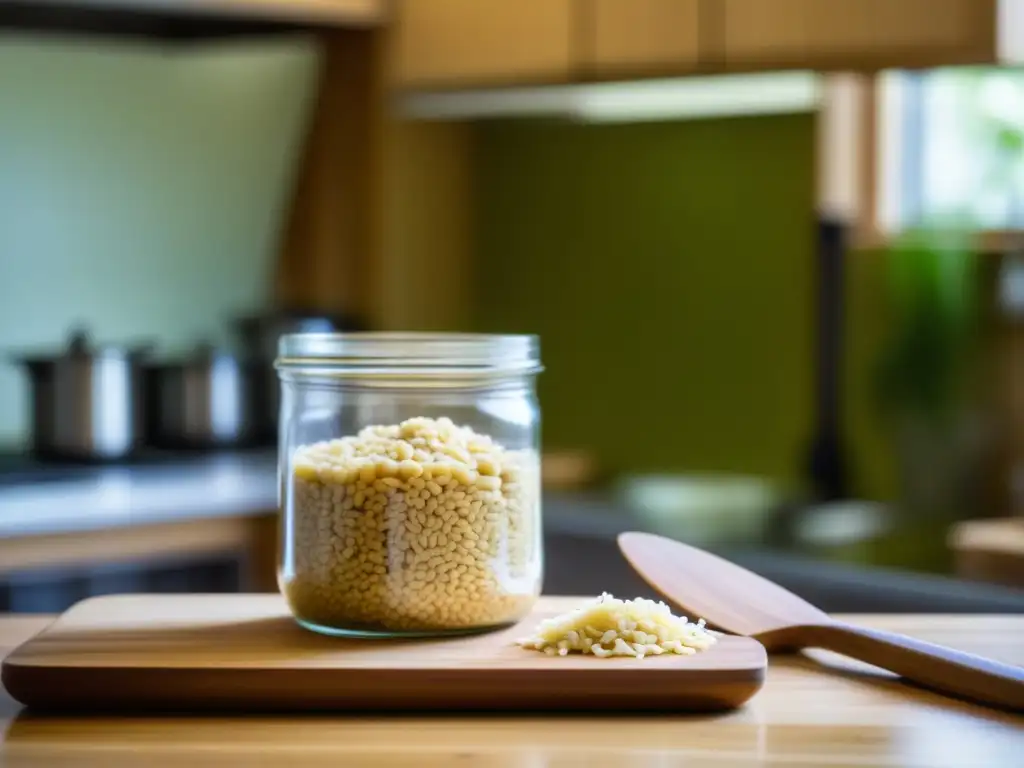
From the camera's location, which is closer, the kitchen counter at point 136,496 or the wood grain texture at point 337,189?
the kitchen counter at point 136,496

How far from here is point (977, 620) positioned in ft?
3.98

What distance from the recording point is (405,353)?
44.3 inches

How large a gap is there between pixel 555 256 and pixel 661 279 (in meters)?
0.26

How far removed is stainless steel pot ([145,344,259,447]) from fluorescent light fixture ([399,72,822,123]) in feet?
2.01

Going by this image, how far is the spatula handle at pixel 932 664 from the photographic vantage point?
3.15ft

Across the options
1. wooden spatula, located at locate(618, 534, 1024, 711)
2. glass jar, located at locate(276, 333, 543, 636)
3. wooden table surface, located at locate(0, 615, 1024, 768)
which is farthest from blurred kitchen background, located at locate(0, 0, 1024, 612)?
wooden table surface, located at locate(0, 615, 1024, 768)

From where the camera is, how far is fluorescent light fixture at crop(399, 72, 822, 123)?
109 inches

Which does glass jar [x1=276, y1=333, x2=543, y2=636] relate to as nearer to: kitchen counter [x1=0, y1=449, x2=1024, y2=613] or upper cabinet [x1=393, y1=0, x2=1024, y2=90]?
kitchen counter [x1=0, y1=449, x2=1024, y2=613]

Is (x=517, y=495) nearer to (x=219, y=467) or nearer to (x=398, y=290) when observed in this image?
(x=219, y=467)

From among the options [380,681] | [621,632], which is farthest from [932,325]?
[380,681]

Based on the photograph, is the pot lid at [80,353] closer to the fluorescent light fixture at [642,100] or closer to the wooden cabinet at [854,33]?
the fluorescent light fixture at [642,100]

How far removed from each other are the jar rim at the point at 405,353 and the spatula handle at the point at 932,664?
279 mm

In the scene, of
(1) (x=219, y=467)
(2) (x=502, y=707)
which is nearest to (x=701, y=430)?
(1) (x=219, y=467)

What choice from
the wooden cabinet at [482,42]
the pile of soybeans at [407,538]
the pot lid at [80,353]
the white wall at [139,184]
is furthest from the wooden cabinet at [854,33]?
the pile of soybeans at [407,538]
